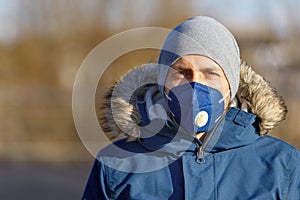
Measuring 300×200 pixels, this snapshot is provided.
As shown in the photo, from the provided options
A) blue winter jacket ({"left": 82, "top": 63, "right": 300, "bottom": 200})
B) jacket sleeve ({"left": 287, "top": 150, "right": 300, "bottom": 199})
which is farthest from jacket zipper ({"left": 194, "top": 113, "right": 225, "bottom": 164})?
jacket sleeve ({"left": 287, "top": 150, "right": 300, "bottom": 199})

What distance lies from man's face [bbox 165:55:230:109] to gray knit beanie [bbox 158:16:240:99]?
21 mm

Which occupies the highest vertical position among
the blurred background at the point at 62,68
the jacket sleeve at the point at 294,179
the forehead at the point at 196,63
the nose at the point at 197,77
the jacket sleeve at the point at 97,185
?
the forehead at the point at 196,63

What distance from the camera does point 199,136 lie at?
2.82 meters

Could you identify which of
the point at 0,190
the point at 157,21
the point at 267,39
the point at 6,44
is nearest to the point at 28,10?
the point at 6,44

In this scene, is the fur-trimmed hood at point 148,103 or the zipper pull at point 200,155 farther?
the fur-trimmed hood at point 148,103

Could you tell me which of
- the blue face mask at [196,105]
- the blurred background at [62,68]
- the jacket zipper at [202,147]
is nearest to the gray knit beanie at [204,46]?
the blue face mask at [196,105]

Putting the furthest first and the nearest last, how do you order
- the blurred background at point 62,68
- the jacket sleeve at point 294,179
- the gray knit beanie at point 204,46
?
the blurred background at point 62,68, the gray knit beanie at point 204,46, the jacket sleeve at point 294,179

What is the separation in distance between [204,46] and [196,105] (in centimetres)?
27

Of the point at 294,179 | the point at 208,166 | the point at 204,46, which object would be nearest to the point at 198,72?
the point at 204,46

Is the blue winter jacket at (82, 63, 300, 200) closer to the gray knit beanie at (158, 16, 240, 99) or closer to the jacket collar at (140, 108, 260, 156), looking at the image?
the jacket collar at (140, 108, 260, 156)

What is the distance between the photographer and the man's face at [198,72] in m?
2.77

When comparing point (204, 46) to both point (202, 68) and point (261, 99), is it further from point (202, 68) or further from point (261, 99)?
point (261, 99)

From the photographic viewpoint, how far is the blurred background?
1244 centimetres

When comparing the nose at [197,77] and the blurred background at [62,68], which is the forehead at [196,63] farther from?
the blurred background at [62,68]
